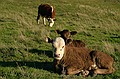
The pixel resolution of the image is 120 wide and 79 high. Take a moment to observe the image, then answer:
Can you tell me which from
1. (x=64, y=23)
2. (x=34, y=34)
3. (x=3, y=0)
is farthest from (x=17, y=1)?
(x=34, y=34)

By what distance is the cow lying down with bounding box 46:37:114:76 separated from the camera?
8730 millimetres

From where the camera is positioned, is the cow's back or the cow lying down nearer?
the cow lying down

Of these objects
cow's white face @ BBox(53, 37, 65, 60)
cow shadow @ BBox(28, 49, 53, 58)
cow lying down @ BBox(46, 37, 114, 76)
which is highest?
cow's white face @ BBox(53, 37, 65, 60)

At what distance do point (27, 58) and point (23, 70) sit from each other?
64.7 inches

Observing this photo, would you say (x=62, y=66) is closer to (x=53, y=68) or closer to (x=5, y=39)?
(x=53, y=68)

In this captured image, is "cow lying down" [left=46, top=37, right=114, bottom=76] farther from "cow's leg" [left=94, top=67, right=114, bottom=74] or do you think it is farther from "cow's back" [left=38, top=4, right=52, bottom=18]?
"cow's back" [left=38, top=4, right=52, bottom=18]

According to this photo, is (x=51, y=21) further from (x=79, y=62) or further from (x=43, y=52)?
(x=79, y=62)

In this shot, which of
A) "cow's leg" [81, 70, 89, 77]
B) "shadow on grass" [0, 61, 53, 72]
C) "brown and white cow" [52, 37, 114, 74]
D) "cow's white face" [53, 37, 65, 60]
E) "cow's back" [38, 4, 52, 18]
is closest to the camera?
"cow's white face" [53, 37, 65, 60]

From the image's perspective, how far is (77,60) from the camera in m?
9.05

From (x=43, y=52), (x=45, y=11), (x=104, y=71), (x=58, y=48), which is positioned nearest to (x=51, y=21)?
(x=45, y=11)

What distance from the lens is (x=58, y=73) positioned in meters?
8.91

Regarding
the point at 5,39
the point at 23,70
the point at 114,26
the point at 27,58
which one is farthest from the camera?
the point at 114,26

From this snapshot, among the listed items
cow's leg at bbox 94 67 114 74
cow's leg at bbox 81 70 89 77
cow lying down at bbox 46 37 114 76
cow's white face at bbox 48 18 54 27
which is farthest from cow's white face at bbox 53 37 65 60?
cow's white face at bbox 48 18 54 27

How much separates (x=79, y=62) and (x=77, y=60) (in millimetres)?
86
